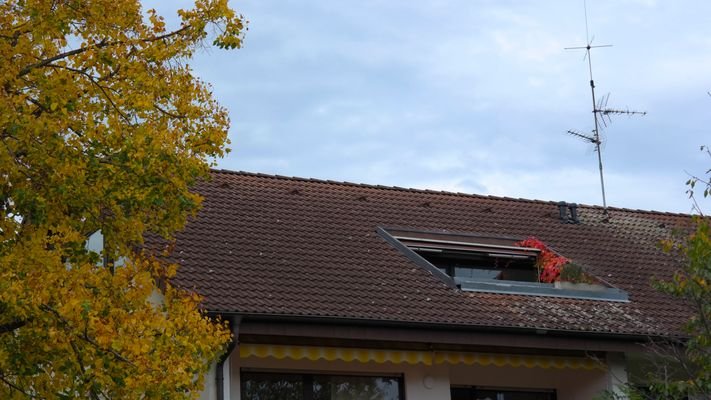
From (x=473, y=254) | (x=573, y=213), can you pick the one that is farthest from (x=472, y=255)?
(x=573, y=213)

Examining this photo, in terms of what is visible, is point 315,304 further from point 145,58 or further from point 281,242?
point 145,58

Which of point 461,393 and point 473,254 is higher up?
point 473,254

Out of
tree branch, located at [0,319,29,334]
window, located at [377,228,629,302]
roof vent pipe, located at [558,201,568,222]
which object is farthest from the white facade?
roof vent pipe, located at [558,201,568,222]

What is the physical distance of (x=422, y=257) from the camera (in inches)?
874

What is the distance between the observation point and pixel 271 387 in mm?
18406

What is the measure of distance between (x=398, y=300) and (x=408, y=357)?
3.29 feet

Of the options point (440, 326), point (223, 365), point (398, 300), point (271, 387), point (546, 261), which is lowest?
point (271, 387)

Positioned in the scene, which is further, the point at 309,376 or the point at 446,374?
the point at 446,374

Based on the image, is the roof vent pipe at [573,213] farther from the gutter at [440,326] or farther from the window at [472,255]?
the gutter at [440,326]

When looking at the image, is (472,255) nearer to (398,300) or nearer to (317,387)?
(398,300)

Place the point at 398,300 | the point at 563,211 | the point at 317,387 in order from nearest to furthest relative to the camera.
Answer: the point at 317,387
the point at 398,300
the point at 563,211

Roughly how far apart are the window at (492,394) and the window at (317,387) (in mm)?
1471

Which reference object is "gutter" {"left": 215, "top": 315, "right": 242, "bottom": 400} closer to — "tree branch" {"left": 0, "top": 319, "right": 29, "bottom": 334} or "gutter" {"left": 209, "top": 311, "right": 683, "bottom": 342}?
"gutter" {"left": 209, "top": 311, "right": 683, "bottom": 342}

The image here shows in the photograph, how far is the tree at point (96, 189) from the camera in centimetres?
1228
